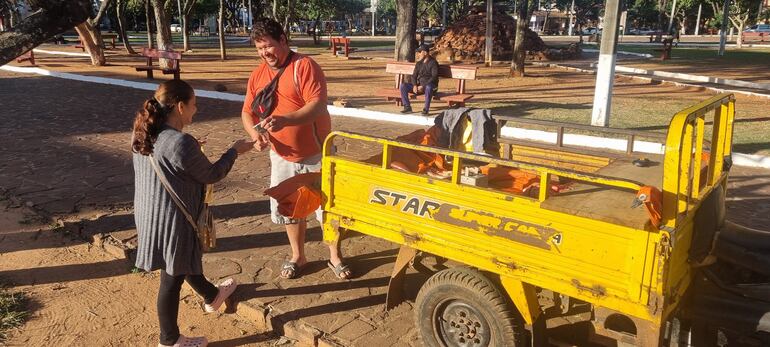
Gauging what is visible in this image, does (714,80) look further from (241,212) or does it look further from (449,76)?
(241,212)

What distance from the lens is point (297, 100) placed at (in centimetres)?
415

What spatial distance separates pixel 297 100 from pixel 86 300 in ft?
7.67

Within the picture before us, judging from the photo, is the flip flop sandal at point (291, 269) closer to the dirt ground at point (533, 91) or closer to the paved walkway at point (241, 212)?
the paved walkway at point (241, 212)

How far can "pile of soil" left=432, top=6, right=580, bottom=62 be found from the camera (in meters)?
28.2

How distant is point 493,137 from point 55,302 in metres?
3.82

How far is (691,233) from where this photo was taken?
3033 mm

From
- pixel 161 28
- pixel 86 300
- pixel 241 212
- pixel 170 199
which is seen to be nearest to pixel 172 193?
pixel 170 199

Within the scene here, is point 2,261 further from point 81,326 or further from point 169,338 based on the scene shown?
point 169,338

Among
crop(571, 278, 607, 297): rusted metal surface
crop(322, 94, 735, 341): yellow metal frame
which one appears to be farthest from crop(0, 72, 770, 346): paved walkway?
crop(571, 278, 607, 297): rusted metal surface

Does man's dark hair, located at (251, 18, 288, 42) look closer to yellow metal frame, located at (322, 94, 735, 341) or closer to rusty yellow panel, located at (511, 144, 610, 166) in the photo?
yellow metal frame, located at (322, 94, 735, 341)

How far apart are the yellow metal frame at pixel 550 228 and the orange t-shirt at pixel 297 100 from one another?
438 mm

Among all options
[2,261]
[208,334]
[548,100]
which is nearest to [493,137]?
[208,334]

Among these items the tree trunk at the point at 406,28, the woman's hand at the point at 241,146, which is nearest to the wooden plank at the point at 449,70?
the tree trunk at the point at 406,28

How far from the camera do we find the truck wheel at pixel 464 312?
320 cm
